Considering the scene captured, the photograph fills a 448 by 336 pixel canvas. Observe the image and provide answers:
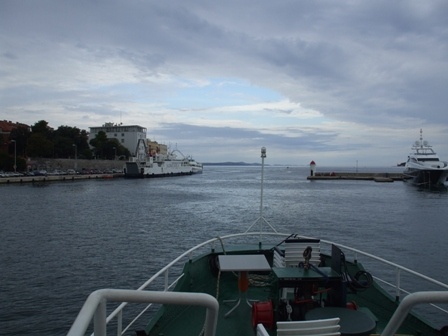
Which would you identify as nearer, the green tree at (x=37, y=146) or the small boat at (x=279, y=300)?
the small boat at (x=279, y=300)

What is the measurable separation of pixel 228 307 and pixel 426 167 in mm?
82033

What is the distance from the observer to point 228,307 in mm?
6699

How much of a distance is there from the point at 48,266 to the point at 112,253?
3.37m

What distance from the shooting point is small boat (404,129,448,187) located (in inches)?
3066

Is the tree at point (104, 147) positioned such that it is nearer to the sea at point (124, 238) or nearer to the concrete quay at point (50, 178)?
the concrete quay at point (50, 178)

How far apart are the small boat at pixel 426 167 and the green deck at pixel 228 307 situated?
79223 mm

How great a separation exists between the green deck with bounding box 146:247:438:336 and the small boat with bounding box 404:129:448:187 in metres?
79.2

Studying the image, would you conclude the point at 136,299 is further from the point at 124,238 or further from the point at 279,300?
the point at 124,238

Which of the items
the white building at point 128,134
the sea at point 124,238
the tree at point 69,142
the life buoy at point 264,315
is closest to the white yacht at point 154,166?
the tree at point 69,142

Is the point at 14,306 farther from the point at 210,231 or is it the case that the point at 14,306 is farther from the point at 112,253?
the point at 210,231

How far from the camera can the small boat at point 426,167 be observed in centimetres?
7788

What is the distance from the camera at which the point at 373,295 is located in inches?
280

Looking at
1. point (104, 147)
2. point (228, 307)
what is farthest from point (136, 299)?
point (104, 147)

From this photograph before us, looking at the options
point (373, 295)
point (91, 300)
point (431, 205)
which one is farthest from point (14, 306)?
point (431, 205)
